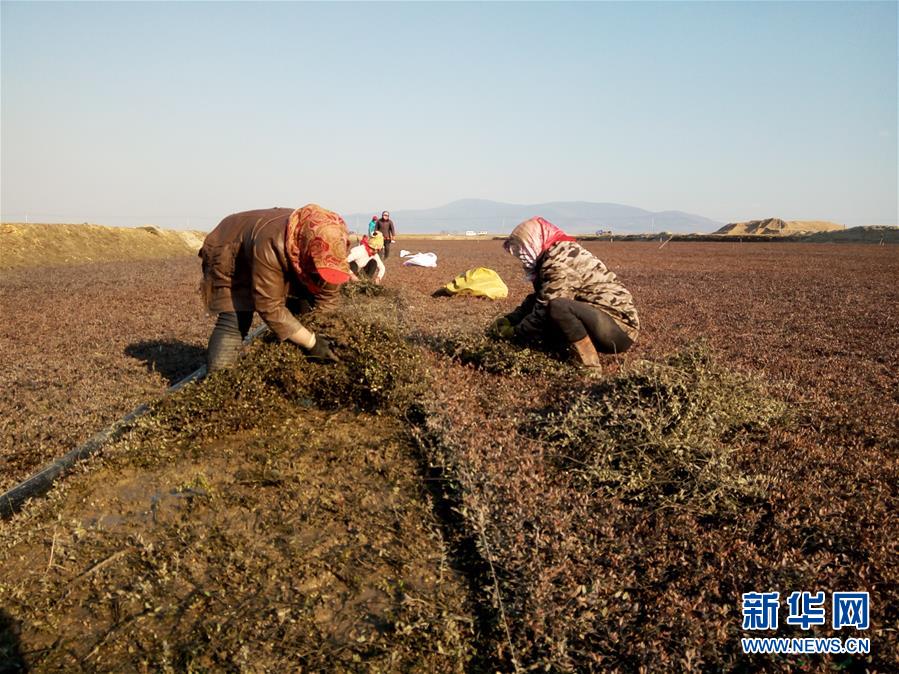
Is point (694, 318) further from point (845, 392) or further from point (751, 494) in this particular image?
point (751, 494)

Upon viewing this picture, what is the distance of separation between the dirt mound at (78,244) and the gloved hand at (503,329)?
22.0 meters

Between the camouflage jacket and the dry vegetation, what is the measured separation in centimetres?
48

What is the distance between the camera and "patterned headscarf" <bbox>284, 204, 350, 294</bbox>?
4133mm

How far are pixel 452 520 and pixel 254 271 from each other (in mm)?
2394

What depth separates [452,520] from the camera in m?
3.05

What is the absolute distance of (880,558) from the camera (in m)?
2.54

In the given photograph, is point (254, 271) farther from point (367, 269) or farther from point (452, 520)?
point (367, 269)

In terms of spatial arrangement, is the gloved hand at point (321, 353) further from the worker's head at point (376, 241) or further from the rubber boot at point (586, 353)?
the worker's head at point (376, 241)

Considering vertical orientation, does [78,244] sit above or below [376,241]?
above

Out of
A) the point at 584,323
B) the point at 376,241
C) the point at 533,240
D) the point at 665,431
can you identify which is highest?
the point at 376,241

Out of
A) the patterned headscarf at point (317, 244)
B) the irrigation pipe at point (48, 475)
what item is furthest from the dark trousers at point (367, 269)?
the irrigation pipe at point (48, 475)

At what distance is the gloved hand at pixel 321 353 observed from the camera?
4621 millimetres

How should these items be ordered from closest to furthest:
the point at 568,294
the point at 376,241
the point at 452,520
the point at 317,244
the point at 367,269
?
the point at 452,520 < the point at 317,244 < the point at 568,294 < the point at 367,269 < the point at 376,241

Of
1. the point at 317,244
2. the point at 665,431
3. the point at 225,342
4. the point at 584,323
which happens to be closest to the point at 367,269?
the point at 225,342
